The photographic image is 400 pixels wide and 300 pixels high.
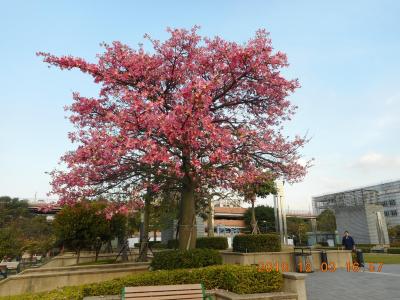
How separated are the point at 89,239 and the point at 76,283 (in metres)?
5.41

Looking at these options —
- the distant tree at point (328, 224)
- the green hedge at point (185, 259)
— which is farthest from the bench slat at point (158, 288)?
the distant tree at point (328, 224)

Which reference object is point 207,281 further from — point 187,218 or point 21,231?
point 21,231

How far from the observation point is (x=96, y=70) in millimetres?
13664

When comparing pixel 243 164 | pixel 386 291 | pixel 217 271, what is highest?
pixel 243 164

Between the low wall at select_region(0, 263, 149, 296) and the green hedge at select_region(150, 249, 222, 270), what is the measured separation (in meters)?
2.41

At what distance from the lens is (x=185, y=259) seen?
1144cm

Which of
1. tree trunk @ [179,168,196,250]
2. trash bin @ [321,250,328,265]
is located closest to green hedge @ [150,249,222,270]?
tree trunk @ [179,168,196,250]

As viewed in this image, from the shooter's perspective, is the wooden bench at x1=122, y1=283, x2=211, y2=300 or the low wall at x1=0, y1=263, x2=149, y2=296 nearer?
the wooden bench at x1=122, y1=283, x2=211, y2=300

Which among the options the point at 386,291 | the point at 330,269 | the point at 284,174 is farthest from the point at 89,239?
the point at 386,291

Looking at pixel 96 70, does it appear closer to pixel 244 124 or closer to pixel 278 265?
pixel 244 124

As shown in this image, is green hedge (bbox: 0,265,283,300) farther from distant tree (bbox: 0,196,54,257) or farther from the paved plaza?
distant tree (bbox: 0,196,54,257)

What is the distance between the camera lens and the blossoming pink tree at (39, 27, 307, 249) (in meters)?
11.6

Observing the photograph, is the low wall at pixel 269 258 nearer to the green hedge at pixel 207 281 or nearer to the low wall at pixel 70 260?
the green hedge at pixel 207 281

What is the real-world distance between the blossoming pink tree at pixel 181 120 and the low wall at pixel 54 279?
2.77 m
